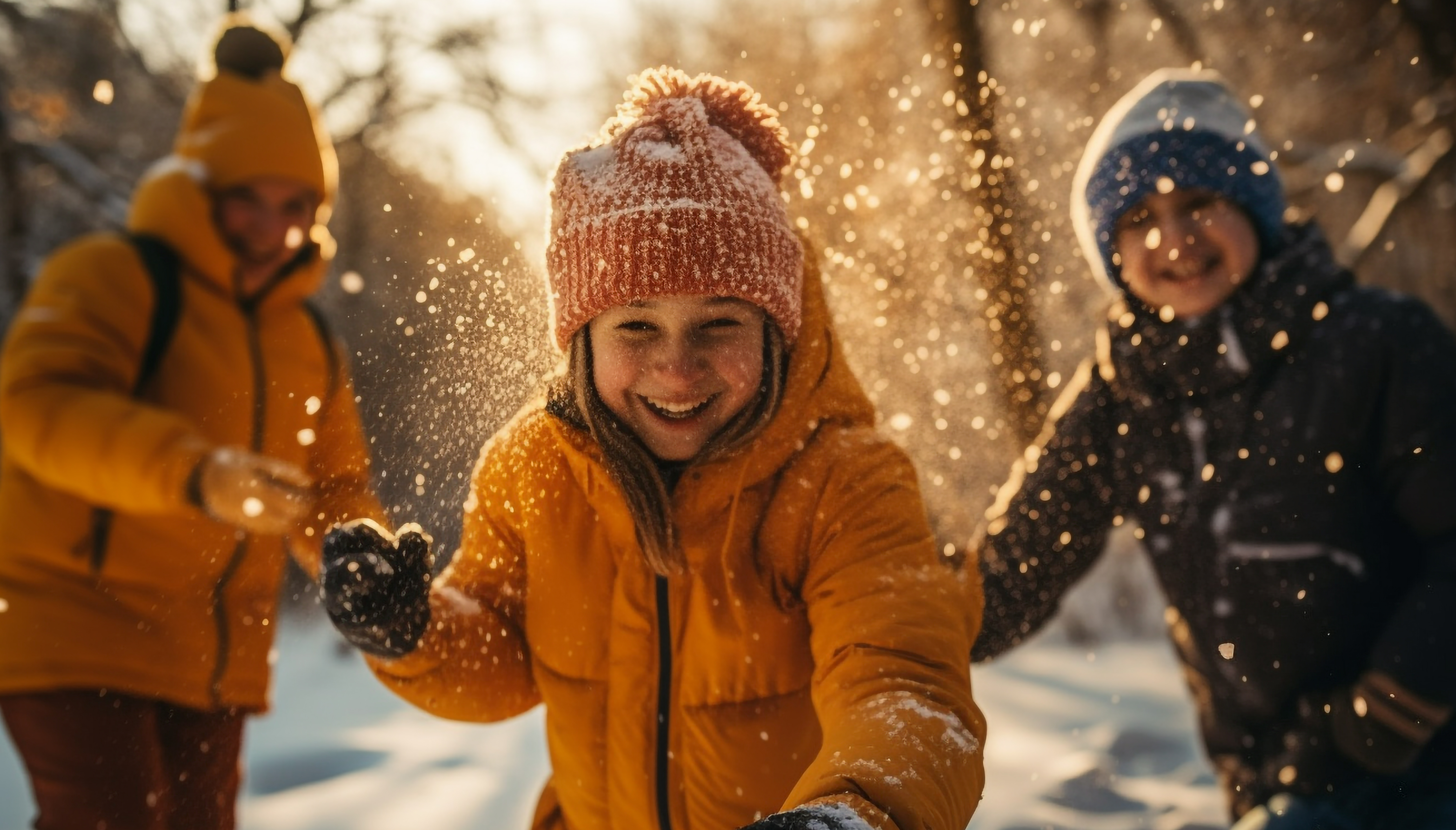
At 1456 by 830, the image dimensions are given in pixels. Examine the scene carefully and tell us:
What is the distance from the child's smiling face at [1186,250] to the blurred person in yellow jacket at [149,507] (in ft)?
2.48

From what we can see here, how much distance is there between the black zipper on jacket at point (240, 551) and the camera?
→ 0.85 meters

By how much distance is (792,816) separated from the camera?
482 mm

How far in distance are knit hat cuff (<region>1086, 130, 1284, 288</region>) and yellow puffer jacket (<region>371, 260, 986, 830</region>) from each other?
40 centimetres

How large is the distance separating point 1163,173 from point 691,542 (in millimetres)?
633

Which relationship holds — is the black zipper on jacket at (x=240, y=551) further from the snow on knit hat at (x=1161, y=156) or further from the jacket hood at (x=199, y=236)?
the snow on knit hat at (x=1161, y=156)

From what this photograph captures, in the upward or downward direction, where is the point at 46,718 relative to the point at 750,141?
downward

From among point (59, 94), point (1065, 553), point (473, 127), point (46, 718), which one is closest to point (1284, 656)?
point (1065, 553)

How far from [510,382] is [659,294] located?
112 mm

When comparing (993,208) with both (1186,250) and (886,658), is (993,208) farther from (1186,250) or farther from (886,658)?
(886,658)

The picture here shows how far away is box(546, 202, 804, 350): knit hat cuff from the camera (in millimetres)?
614

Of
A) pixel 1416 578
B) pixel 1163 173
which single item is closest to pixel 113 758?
pixel 1163 173

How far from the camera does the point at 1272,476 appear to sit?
101 centimetres

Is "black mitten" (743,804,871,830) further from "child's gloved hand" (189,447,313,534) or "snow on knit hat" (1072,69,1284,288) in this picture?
"snow on knit hat" (1072,69,1284,288)

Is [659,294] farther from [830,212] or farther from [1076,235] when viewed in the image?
[1076,235]
